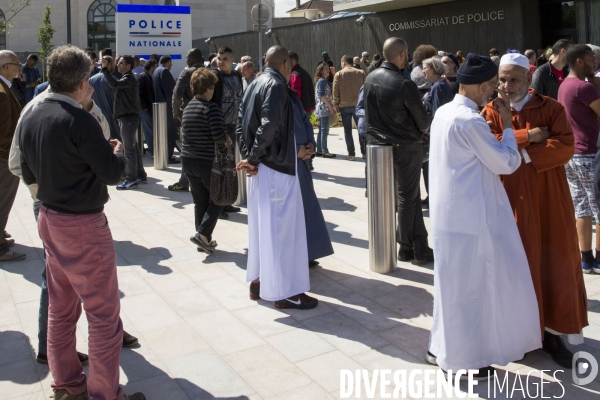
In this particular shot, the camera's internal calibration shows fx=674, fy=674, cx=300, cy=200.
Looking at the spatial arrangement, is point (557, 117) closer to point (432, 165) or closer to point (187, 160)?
point (432, 165)

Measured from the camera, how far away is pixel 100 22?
48938 mm

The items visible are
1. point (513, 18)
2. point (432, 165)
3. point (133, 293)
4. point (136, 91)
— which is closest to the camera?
point (432, 165)

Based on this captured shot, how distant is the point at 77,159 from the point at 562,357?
3.15m

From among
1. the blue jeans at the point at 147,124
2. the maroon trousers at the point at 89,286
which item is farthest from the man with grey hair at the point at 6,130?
the blue jeans at the point at 147,124

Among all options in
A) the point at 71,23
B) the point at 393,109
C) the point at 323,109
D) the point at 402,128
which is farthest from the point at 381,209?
the point at 71,23

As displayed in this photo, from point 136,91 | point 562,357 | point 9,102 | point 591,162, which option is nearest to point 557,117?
point 562,357

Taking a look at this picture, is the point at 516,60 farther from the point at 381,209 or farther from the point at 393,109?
the point at 381,209

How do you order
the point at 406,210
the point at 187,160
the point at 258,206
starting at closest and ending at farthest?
the point at 258,206 < the point at 406,210 < the point at 187,160

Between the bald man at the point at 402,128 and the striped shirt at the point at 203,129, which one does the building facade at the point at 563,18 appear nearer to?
the bald man at the point at 402,128

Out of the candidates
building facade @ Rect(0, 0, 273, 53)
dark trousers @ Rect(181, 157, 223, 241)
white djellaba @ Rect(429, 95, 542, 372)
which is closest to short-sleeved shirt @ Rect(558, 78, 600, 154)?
white djellaba @ Rect(429, 95, 542, 372)

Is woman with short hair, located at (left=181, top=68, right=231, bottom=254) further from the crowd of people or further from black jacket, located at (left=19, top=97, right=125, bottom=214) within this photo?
black jacket, located at (left=19, top=97, right=125, bottom=214)

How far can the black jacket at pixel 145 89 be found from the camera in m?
12.2

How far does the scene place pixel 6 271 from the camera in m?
6.57

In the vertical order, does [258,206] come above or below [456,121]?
below
